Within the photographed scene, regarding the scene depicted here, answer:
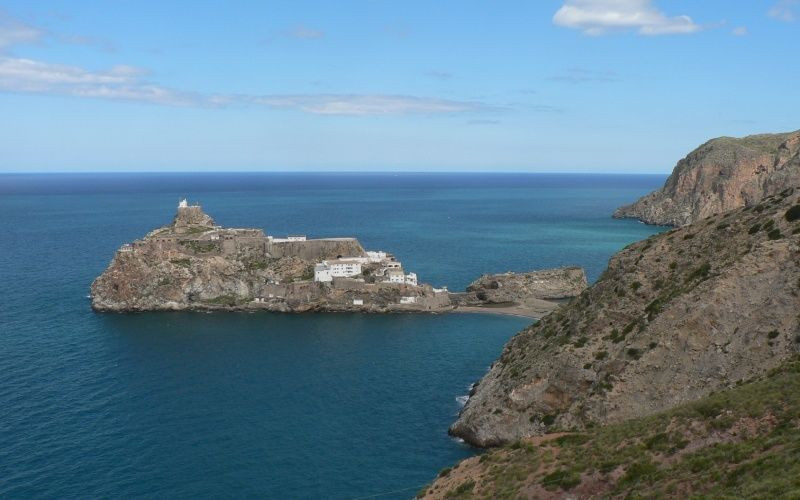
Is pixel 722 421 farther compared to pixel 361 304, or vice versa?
pixel 361 304

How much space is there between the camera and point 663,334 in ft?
171

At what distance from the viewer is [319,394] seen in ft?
224

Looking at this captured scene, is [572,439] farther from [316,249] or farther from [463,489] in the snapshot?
[316,249]

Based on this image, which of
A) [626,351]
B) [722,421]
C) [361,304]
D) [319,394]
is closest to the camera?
[722,421]

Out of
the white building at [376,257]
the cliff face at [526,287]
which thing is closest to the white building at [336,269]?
the white building at [376,257]

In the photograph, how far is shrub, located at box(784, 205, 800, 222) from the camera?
54.1 meters

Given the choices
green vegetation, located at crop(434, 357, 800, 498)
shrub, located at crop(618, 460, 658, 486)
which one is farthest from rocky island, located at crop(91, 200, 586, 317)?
shrub, located at crop(618, 460, 658, 486)

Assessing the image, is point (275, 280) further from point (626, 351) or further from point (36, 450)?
point (626, 351)

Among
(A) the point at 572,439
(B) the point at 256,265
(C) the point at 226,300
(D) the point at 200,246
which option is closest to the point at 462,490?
(A) the point at 572,439

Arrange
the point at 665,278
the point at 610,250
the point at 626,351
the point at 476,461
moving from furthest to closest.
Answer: the point at 610,250
the point at 665,278
the point at 626,351
the point at 476,461

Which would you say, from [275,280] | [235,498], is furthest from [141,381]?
[275,280]

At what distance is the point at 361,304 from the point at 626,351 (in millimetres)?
60301

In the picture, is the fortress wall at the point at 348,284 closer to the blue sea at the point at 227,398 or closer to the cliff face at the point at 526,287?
the blue sea at the point at 227,398

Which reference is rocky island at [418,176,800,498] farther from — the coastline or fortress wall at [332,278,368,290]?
fortress wall at [332,278,368,290]
